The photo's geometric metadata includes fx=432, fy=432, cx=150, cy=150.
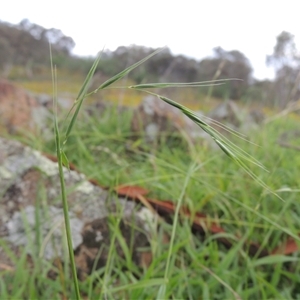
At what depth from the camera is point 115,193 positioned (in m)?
1.38

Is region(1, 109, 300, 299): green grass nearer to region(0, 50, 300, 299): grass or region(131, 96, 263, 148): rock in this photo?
region(0, 50, 300, 299): grass

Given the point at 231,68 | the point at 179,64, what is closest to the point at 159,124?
the point at 179,64

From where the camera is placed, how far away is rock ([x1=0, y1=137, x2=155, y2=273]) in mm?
1267

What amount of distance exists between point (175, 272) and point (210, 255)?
136 mm

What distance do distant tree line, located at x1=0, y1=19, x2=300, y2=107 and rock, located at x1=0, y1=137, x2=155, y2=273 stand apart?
0.39 metres

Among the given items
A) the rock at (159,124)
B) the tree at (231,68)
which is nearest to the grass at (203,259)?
the rock at (159,124)

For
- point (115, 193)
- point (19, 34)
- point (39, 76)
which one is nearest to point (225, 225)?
point (115, 193)

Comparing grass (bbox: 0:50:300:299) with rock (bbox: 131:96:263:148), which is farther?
rock (bbox: 131:96:263:148)

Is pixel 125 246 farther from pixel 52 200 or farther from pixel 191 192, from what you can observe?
pixel 191 192

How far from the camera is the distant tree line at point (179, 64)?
9.23ft

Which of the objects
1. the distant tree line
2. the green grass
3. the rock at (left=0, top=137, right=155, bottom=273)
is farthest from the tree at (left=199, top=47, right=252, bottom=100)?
the rock at (left=0, top=137, right=155, bottom=273)

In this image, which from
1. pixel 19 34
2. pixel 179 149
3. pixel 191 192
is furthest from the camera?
pixel 19 34

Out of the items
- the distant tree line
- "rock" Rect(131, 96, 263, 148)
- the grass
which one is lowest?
the grass

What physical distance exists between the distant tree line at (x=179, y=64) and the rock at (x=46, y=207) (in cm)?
39
